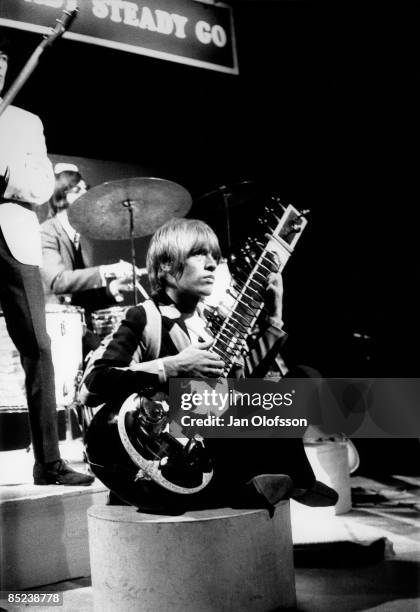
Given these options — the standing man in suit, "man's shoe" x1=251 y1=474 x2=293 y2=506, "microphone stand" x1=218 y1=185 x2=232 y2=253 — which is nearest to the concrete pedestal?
"man's shoe" x1=251 y1=474 x2=293 y2=506

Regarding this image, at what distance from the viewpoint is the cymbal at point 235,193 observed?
301 centimetres

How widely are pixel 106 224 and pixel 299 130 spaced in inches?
44.3

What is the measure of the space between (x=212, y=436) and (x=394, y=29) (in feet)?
7.14

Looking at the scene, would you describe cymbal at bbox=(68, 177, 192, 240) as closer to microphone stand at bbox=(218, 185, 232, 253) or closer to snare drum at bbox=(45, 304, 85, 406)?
microphone stand at bbox=(218, 185, 232, 253)

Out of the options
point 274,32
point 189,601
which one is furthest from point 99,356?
point 274,32

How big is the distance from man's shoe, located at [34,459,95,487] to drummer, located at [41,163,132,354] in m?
0.68

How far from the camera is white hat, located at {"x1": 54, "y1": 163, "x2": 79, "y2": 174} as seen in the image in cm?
310

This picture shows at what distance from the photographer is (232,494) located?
76.4 inches

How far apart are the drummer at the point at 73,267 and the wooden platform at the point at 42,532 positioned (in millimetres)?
805

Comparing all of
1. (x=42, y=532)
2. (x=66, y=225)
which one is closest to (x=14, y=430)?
(x=42, y=532)

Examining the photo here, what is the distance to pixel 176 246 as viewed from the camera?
7.74ft

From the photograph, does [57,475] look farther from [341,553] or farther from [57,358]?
[341,553]

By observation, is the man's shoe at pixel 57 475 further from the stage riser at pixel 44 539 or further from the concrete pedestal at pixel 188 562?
the concrete pedestal at pixel 188 562

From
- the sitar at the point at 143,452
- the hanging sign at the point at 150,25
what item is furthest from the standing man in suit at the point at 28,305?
the sitar at the point at 143,452
